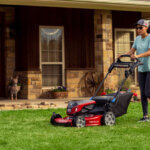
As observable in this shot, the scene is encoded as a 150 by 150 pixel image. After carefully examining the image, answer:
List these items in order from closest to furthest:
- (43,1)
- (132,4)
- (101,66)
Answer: (43,1) → (132,4) → (101,66)

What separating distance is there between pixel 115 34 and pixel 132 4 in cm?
265

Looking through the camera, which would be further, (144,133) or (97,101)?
(97,101)

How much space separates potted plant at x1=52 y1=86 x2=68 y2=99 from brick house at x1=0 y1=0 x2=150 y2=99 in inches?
14.2

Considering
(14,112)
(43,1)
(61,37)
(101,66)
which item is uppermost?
(43,1)

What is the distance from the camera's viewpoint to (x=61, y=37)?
14656mm

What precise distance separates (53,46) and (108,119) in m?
7.75

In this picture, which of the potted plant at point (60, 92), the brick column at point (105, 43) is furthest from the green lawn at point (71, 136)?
the potted plant at point (60, 92)

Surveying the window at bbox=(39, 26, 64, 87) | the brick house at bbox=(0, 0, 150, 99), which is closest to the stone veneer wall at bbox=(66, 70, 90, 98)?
the brick house at bbox=(0, 0, 150, 99)

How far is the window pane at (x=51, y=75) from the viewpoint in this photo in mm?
14445

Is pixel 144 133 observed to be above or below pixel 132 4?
below

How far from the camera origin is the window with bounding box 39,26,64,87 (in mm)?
14414

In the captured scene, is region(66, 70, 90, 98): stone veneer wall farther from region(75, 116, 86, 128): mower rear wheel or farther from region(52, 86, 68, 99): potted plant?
region(75, 116, 86, 128): mower rear wheel

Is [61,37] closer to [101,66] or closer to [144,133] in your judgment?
[101,66]

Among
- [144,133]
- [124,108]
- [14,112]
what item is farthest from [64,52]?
[144,133]
